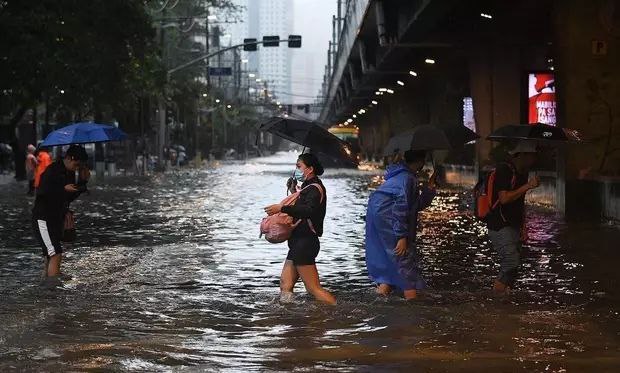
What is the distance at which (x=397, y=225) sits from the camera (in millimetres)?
10172

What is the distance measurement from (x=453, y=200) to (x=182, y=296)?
22835 mm

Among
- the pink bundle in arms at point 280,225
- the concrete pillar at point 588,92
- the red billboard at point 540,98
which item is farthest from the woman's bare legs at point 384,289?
the red billboard at point 540,98

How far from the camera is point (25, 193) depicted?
39250mm

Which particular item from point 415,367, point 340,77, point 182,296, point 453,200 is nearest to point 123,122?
point 340,77

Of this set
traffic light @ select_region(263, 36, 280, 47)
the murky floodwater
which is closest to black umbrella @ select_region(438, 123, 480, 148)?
the murky floodwater

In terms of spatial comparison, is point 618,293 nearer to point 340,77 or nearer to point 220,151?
point 340,77

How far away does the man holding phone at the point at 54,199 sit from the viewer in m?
13.0

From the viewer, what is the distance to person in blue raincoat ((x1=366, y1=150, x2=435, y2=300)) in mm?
10211

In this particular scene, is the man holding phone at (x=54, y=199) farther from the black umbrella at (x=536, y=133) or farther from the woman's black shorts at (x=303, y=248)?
the black umbrella at (x=536, y=133)

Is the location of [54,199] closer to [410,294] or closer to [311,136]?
[311,136]

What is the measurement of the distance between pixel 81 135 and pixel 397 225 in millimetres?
6681

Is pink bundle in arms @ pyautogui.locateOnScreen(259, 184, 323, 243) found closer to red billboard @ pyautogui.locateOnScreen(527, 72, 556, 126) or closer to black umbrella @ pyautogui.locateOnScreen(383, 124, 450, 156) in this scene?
black umbrella @ pyautogui.locateOnScreen(383, 124, 450, 156)

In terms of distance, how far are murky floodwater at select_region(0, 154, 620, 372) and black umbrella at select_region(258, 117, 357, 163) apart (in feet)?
5.00

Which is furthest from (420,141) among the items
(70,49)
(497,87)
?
(497,87)
